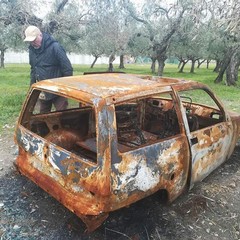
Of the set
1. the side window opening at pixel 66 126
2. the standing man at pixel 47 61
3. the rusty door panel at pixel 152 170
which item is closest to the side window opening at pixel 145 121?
the side window opening at pixel 66 126

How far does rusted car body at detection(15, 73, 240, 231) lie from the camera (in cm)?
260

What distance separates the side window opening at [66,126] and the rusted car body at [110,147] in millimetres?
13

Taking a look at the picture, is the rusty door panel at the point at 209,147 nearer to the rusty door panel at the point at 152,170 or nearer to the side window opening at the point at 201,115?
the rusty door panel at the point at 152,170

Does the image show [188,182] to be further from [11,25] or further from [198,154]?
[11,25]

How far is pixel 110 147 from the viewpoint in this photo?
2.56 m

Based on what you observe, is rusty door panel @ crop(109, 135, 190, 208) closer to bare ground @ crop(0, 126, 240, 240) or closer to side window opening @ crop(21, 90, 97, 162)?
bare ground @ crop(0, 126, 240, 240)

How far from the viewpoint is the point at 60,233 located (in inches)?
116

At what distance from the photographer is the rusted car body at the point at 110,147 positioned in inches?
103

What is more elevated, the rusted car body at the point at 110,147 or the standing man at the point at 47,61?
the standing man at the point at 47,61

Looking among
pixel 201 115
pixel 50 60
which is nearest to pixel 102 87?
→ pixel 201 115

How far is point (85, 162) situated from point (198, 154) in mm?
1517

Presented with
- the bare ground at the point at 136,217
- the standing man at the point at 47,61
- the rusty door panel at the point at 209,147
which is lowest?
the bare ground at the point at 136,217

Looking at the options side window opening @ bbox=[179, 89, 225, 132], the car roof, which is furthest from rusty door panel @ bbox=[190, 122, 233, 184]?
the car roof

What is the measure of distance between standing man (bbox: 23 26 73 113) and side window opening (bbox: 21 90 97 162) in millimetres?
1231
